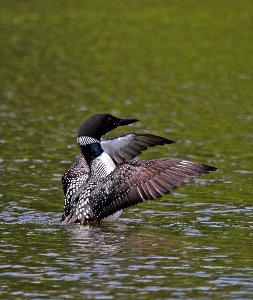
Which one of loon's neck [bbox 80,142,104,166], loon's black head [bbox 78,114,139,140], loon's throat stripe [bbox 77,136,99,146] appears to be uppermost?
loon's black head [bbox 78,114,139,140]

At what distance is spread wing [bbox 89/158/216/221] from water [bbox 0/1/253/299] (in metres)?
0.45

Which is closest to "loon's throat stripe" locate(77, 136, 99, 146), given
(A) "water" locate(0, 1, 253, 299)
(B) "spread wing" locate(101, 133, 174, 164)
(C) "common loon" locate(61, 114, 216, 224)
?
(C) "common loon" locate(61, 114, 216, 224)

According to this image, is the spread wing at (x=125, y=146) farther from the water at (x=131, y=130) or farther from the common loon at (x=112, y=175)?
the water at (x=131, y=130)

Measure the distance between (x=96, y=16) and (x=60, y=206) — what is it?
38.1m

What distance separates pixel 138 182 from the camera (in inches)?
704

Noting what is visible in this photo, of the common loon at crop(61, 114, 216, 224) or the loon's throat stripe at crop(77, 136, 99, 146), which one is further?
the loon's throat stripe at crop(77, 136, 99, 146)

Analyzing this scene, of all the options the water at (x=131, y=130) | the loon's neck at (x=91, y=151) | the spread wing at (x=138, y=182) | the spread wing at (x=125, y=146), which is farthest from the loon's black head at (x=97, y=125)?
the water at (x=131, y=130)

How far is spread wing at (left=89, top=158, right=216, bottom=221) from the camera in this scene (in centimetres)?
1756

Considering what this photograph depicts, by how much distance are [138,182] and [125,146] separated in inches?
90.4

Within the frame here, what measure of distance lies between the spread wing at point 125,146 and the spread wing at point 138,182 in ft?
5.71

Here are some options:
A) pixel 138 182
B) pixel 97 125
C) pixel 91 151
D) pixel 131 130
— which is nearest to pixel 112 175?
pixel 138 182

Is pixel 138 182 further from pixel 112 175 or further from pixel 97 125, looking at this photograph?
pixel 97 125

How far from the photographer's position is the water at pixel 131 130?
14.8m

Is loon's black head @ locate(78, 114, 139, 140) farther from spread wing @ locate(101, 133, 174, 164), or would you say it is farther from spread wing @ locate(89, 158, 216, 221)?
spread wing @ locate(89, 158, 216, 221)
